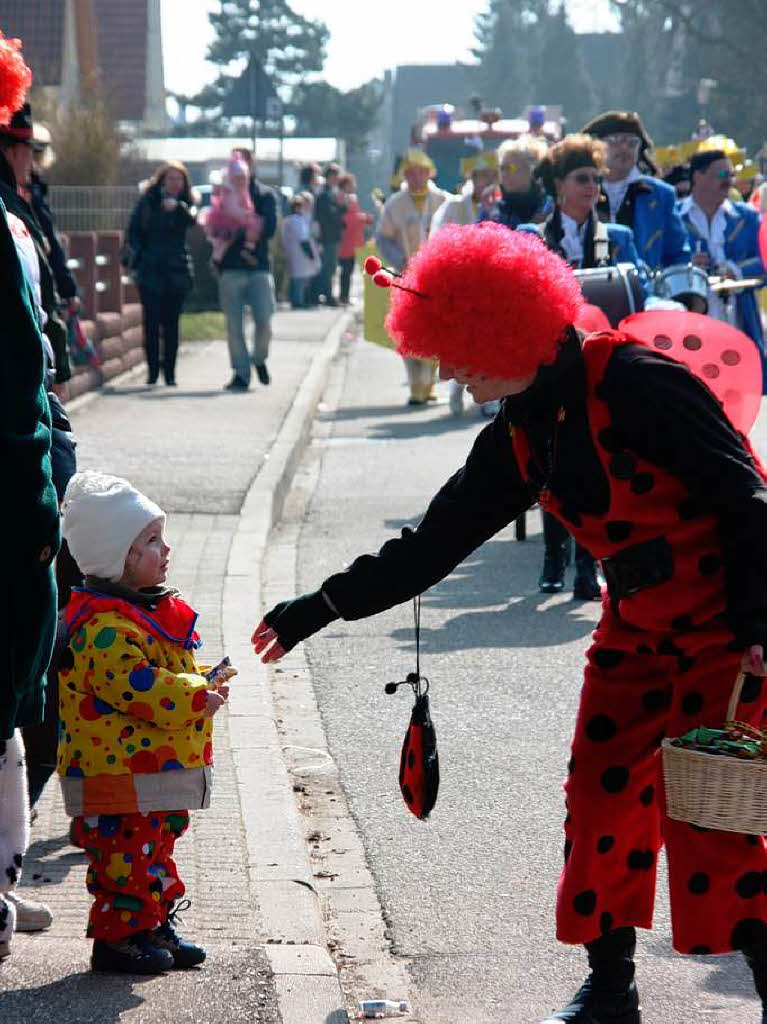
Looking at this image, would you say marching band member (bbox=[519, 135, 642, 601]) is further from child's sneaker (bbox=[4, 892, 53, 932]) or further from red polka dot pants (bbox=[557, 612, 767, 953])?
red polka dot pants (bbox=[557, 612, 767, 953])

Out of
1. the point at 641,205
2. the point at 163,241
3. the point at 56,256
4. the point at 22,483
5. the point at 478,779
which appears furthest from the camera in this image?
→ the point at 163,241

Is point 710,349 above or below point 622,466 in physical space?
above

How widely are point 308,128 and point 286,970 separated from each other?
99.5 metres

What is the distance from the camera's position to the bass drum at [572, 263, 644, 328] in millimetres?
8422

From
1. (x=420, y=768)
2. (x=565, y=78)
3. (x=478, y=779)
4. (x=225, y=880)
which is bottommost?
(x=478, y=779)

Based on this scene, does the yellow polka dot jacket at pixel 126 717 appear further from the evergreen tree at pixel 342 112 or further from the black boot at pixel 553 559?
the evergreen tree at pixel 342 112

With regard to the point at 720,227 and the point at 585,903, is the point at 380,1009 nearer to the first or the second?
the point at 585,903

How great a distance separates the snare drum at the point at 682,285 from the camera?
9891mm

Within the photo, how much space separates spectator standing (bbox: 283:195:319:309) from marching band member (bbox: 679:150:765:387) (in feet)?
A: 54.5

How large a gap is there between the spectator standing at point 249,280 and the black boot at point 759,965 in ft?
42.6

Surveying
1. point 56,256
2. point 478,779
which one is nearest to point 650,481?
point 478,779

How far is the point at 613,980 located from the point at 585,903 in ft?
0.63

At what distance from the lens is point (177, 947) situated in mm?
4133

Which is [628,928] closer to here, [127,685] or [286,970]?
[286,970]
